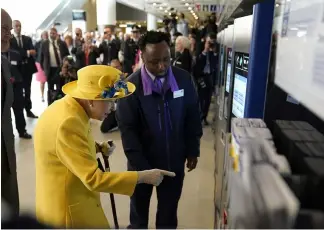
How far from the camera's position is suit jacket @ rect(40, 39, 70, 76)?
21.9 feet

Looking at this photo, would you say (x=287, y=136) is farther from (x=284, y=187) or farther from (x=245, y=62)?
(x=245, y=62)

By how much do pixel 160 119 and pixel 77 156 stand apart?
2.61 feet

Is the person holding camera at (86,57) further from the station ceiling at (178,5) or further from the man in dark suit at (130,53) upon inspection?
the station ceiling at (178,5)

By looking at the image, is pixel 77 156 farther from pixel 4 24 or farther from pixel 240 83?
pixel 240 83

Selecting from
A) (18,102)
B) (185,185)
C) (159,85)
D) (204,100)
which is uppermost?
(159,85)

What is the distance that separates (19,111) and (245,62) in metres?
4.22

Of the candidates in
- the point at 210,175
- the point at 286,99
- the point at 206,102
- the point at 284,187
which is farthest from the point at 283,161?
the point at 206,102

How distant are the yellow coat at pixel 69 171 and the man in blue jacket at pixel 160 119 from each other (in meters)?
0.60

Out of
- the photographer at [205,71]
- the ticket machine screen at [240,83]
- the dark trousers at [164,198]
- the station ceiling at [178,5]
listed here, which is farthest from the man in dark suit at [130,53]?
the ticket machine screen at [240,83]

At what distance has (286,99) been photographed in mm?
1387

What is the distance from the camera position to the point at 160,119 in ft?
6.59

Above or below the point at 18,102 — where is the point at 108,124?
below

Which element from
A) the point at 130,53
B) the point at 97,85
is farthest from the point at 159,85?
the point at 130,53

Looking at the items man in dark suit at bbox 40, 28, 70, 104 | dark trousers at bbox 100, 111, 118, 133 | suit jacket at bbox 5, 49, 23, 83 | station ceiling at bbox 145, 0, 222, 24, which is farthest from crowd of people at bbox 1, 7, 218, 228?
station ceiling at bbox 145, 0, 222, 24
